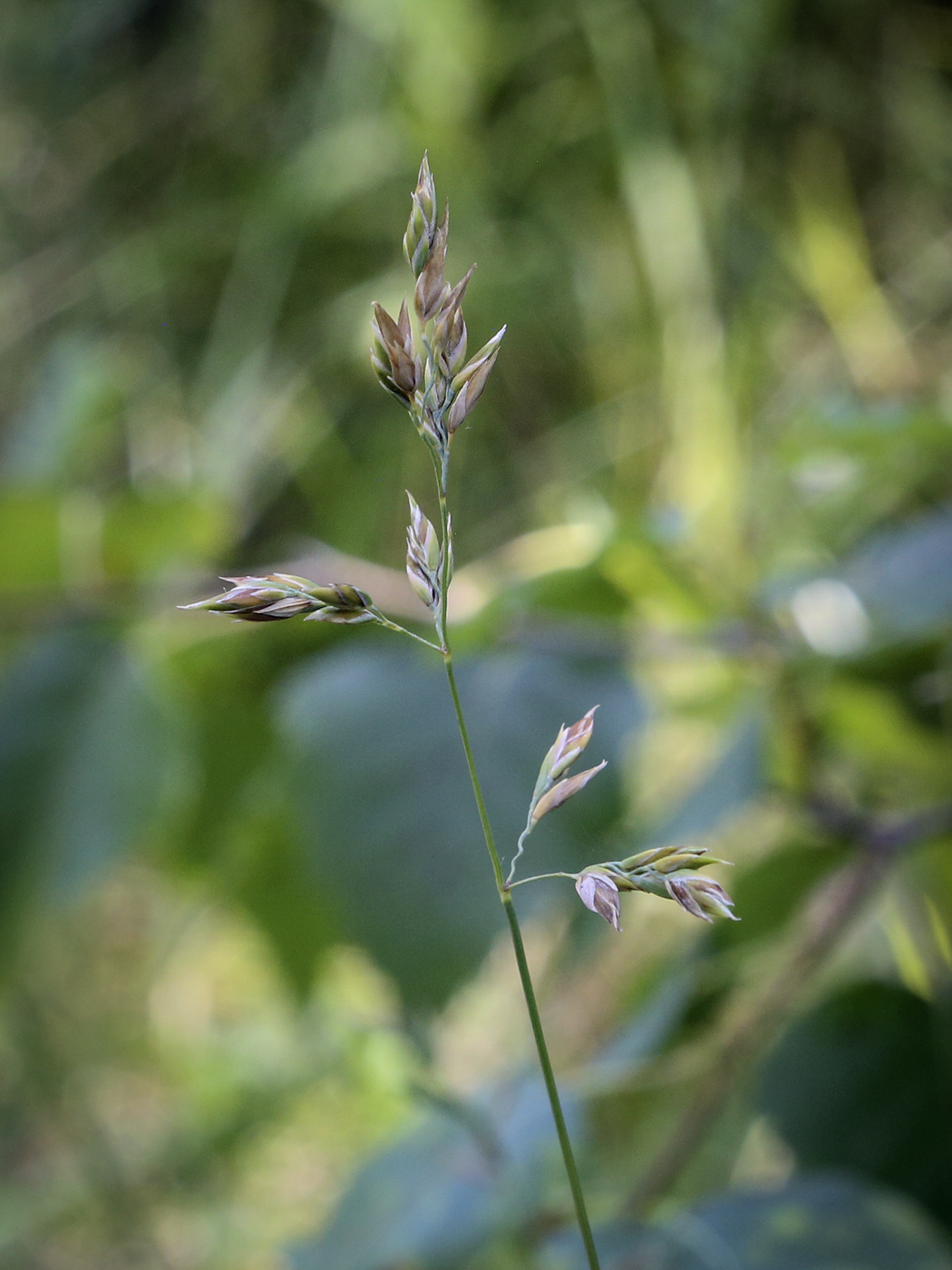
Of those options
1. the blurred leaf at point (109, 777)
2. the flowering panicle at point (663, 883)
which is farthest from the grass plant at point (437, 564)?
the blurred leaf at point (109, 777)

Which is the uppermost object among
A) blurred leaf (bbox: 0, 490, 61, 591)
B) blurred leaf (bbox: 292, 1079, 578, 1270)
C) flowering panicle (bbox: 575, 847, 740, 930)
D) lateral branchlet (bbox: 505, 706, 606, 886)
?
blurred leaf (bbox: 0, 490, 61, 591)

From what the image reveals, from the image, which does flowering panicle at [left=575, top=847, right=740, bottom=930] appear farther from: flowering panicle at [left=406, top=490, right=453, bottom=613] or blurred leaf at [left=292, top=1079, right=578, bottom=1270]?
blurred leaf at [left=292, top=1079, right=578, bottom=1270]

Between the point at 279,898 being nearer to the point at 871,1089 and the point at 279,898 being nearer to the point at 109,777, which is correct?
the point at 109,777

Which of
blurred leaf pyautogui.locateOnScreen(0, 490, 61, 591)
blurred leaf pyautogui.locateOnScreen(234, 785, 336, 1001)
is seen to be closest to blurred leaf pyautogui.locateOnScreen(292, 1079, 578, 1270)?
blurred leaf pyautogui.locateOnScreen(234, 785, 336, 1001)

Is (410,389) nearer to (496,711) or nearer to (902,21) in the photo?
(496,711)

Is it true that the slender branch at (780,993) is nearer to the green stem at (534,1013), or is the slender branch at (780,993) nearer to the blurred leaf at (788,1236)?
the blurred leaf at (788,1236)

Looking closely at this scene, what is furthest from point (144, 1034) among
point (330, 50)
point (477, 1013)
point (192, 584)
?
point (330, 50)
